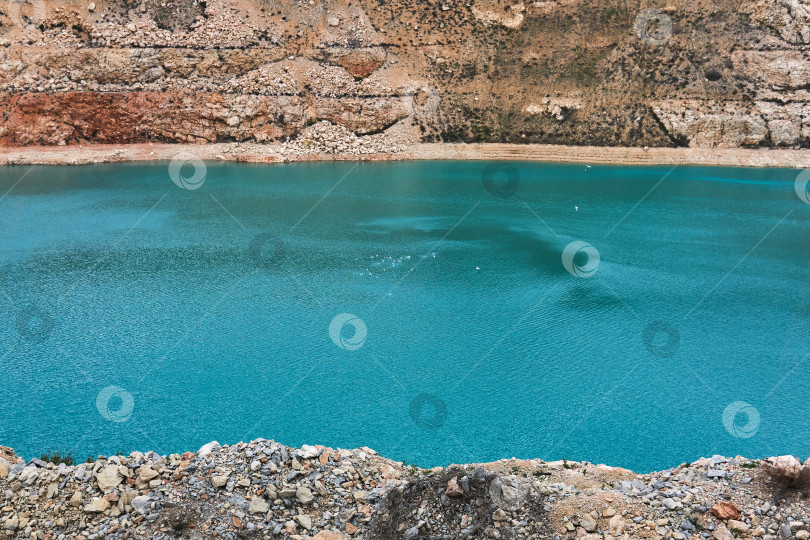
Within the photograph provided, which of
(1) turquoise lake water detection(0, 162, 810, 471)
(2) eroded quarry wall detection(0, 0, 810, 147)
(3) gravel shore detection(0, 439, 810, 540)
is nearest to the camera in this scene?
(3) gravel shore detection(0, 439, 810, 540)

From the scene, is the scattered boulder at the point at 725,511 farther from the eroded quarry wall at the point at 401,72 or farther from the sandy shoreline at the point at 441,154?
the eroded quarry wall at the point at 401,72

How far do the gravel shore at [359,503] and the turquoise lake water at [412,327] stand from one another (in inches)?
203

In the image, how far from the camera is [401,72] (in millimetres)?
66375

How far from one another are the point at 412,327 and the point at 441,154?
43.9 meters

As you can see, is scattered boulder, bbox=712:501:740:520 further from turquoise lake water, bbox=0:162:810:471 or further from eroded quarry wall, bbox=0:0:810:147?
eroded quarry wall, bbox=0:0:810:147

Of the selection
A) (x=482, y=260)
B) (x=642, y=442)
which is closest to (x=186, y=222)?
(x=482, y=260)

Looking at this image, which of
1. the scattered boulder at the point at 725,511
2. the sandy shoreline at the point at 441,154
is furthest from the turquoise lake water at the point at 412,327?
the sandy shoreline at the point at 441,154

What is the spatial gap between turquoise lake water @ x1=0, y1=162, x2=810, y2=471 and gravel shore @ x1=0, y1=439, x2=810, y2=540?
16.9 ft

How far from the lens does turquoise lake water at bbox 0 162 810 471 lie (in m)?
15.8

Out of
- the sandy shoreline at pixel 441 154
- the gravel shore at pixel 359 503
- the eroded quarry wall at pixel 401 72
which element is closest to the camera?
the gravel shore at pixel 359 503

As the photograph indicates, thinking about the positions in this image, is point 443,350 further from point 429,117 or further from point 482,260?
point 429,117

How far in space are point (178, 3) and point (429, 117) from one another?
30362 mm

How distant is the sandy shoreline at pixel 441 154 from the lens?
196 ft

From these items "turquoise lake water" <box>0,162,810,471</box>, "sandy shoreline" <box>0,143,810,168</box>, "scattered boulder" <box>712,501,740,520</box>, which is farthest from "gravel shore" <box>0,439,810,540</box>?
"sandy shoreline" <box>0,143,810,168</box>
